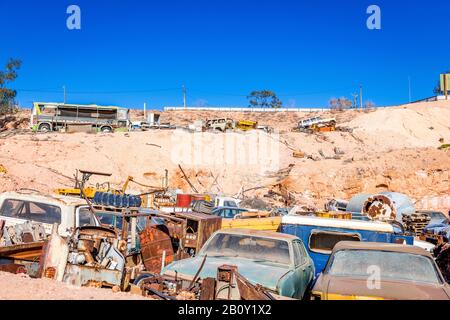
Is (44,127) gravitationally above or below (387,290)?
above

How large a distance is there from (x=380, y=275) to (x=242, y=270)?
1.79 metres

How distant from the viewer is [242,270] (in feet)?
18.1

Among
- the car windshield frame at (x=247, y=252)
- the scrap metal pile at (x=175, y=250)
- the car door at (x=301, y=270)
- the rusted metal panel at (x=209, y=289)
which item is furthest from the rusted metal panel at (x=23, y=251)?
the car door at (x=301, y=270)

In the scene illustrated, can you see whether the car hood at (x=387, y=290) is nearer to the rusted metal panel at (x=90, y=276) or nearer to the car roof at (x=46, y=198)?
the rusted metal panel at (x=90, y=276)

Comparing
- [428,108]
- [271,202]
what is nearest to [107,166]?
[271,202]

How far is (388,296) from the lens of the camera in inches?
183

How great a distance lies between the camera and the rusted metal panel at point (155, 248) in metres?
7.29

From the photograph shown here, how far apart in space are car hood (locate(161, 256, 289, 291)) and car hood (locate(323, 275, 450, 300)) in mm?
689

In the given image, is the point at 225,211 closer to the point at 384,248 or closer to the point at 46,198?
the point at 46,198

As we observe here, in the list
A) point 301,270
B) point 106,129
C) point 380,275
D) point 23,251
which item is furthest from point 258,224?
point 106,129

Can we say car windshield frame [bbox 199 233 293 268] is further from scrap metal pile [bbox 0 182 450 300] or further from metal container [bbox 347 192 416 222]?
metal container [bbox 347 192 416 222]

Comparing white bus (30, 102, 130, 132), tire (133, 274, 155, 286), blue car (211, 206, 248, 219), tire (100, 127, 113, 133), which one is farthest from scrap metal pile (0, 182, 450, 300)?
white bus (30, 102, 130, 132)
